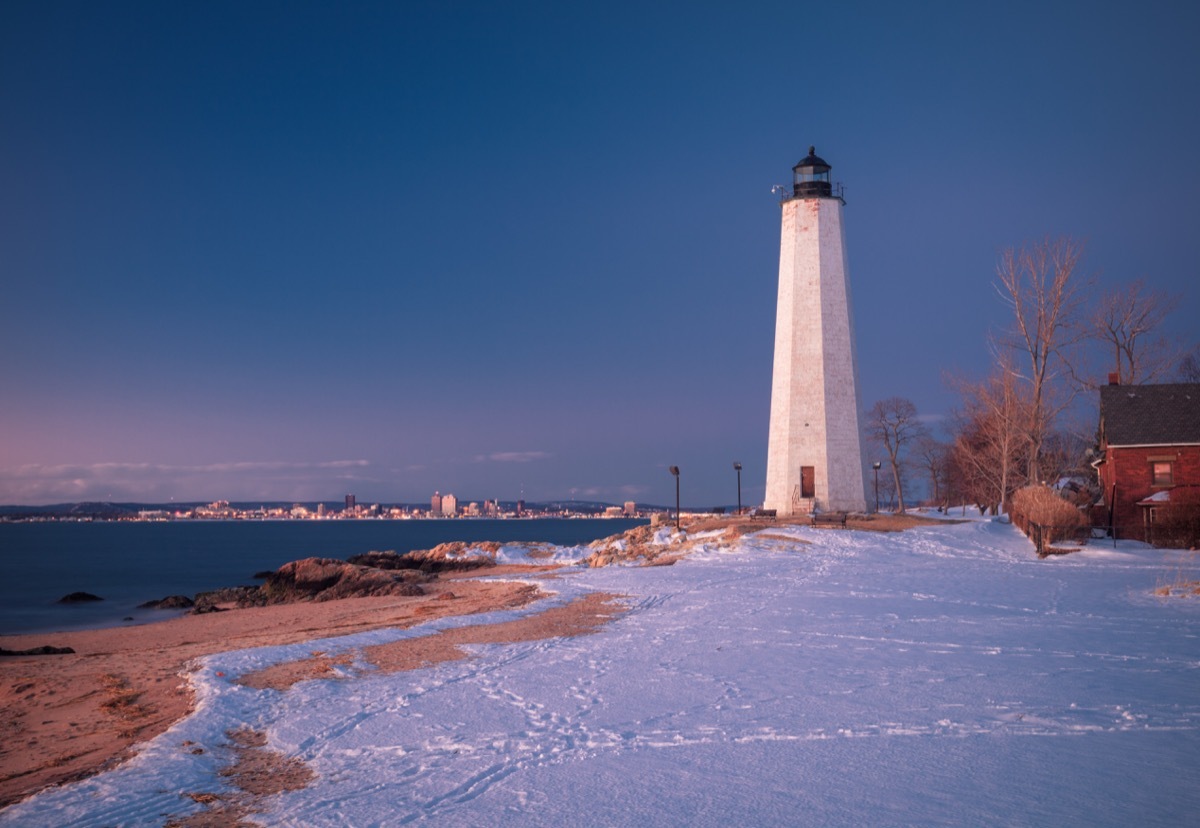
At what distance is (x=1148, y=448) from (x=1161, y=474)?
103cm

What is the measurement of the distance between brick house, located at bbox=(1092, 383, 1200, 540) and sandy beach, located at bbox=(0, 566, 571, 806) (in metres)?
22.5

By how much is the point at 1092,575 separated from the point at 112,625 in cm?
2747

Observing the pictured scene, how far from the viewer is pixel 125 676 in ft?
38.1

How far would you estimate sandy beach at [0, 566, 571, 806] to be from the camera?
305 inches

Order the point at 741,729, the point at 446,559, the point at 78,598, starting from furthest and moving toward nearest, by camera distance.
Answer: the point at 446,559
the point at 78,598
the point at 741,729

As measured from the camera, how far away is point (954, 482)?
67000 mm

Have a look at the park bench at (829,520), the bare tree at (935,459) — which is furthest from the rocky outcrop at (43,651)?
the bare tree at (935,459)

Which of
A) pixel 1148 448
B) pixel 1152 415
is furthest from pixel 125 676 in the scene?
pixel 1152 415

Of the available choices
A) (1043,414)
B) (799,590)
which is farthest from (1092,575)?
(1043,414)

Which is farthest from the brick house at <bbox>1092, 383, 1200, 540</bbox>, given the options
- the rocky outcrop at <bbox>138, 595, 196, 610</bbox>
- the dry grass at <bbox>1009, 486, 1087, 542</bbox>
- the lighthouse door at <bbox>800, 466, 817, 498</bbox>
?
the rocky outcrop at <bbox>138, 595, 196, 610</bbox>

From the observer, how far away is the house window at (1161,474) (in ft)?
99.2

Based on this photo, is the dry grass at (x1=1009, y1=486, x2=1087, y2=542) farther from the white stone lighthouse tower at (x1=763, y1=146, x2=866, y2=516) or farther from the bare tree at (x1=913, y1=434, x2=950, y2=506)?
the bare tree at (x1=913, y1=434, x2=950, y2=506)

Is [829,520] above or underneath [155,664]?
above

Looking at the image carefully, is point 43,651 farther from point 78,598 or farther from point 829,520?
point 829,520
